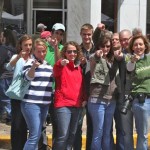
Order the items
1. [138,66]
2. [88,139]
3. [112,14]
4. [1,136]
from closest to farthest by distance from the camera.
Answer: [138,66], [88,139], [1,136], [112,14]

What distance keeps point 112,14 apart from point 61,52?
322 inches

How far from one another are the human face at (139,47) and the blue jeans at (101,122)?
792 millimetres

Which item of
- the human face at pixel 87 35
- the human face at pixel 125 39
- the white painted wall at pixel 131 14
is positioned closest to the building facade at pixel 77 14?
the white painted wall at pixel 131 14

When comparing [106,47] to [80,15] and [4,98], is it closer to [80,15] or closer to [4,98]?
[4,98]

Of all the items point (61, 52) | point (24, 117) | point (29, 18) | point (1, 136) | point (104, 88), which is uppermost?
point (29, 18)

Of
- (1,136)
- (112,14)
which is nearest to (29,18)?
(112,14)

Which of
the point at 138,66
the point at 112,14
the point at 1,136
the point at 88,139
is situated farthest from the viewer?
the point at 112,14

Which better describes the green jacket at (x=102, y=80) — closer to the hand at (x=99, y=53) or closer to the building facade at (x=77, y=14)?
the hand at (x=99, y=53)

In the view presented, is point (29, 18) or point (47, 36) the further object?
point (29, 18)

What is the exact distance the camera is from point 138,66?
21.2 ft

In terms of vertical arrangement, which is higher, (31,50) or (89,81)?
→ (31,50)

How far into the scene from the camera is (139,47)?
648 cm

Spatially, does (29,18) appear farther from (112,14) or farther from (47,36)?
(47,36)

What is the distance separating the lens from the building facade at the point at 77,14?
1355 centimetres
